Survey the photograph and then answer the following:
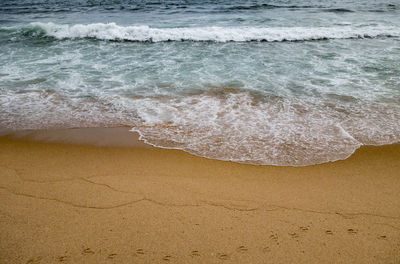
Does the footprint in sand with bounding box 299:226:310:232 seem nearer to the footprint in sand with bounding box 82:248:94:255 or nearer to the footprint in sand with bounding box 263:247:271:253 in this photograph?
the footprint in sand with bounding box 263:247:271:253

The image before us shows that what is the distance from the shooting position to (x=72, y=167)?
4.41 meters

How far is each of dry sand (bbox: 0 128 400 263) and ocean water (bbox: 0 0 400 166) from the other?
565 mm

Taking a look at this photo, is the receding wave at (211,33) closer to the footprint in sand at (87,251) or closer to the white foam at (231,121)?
A: the white foam at (231,121)

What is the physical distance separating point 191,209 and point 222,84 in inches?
192

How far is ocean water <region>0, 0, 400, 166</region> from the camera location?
524 centimetres

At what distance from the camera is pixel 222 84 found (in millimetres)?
7723

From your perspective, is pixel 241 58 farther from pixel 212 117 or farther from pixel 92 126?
pixel 92 126

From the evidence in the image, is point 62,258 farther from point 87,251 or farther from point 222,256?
point 222,256

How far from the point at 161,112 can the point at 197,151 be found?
5.76 feet

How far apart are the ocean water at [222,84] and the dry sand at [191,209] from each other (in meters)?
0.56

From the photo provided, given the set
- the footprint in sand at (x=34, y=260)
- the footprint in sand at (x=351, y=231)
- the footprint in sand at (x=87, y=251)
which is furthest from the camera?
the footprint in sand at (x=351, y=231)

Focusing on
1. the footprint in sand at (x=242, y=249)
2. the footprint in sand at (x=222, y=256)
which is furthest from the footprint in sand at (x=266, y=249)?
the footprint in sand at (x=222, y=256)

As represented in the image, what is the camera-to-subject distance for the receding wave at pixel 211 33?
13.3 meters

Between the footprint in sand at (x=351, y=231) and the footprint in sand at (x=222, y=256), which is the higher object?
the footprint in sand at (x=351, y=231)
